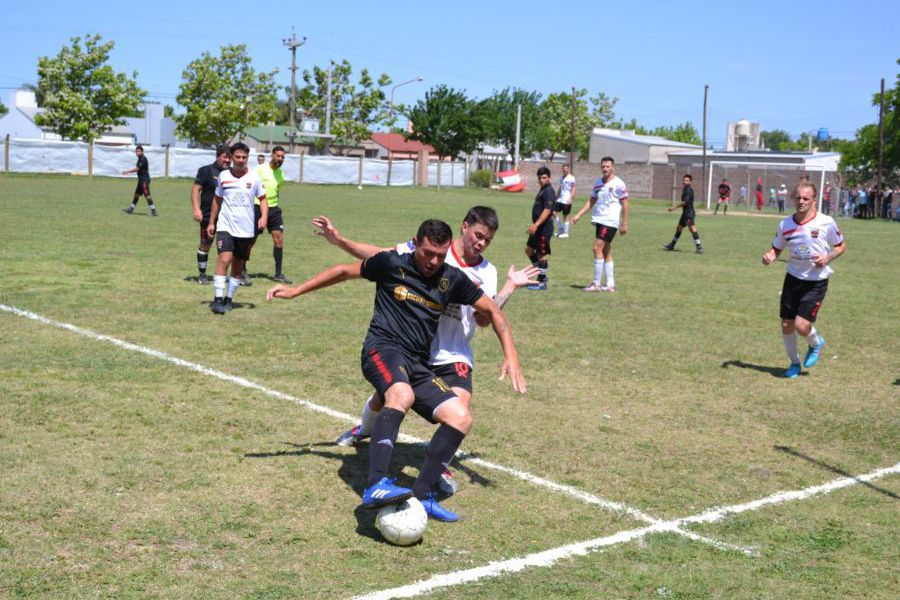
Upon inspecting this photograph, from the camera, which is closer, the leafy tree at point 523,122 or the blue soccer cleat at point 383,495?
the blue soccer cleat at point 383,495

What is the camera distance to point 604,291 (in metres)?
16.7

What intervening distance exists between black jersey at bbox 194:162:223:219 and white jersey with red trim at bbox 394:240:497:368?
31.9 ft

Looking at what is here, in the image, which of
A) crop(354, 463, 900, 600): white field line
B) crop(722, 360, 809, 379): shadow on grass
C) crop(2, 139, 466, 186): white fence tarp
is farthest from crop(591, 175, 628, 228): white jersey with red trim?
crop(2, 139, 466, 186): white fence tarp

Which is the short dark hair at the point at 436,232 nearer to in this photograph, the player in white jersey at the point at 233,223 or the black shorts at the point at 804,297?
the black shorts at the point at 804,297

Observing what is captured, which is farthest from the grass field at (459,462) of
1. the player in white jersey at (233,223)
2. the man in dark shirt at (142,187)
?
the man in dark shirt at (142,187)

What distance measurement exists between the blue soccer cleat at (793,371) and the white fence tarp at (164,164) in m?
50.2

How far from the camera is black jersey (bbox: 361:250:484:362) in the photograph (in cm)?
632

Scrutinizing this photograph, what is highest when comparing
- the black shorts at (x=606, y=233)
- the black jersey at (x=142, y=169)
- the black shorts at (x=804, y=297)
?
the black jersey at (x=142, y=169)

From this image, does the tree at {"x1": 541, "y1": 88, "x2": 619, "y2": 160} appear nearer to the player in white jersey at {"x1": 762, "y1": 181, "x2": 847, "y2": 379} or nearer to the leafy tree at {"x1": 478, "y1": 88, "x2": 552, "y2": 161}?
the leafy tree at {"x1": 478, "y1": 88, "x2": 552, "y2": 161}

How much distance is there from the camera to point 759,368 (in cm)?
1095

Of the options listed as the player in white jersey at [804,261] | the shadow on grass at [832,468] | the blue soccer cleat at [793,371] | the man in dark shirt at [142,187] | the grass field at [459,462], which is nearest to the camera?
the grass field at [459,462]

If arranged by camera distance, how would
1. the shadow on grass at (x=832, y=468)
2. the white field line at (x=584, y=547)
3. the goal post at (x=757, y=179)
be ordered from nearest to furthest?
the white field line at (x=584, y=547), the shadow on grass at (x=832, y=468), the goal post at (x=757, y=179)

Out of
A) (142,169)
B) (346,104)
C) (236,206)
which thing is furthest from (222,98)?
(236,206)

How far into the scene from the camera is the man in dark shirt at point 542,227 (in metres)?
16.9
